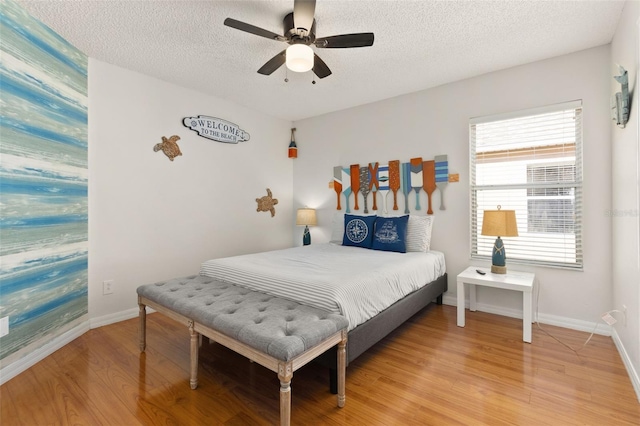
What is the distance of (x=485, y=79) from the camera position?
125 inches

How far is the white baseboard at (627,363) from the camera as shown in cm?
175

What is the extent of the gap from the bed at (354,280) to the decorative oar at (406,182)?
0.50 metres

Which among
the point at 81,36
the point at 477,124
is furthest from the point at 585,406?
the point at 81,36

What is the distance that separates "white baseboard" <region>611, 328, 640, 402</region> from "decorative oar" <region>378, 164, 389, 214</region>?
237 centimetres

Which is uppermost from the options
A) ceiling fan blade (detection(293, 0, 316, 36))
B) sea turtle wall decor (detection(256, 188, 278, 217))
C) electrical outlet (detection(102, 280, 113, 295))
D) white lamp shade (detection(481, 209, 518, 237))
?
→ ceiling fan blade (detection(293, 0, 316, 36))

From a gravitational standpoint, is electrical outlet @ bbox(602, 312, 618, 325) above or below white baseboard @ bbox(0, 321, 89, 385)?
above

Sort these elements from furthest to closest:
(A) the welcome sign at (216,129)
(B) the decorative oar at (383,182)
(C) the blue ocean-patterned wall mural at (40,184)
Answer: (B) the decorative oar at (383,182) < (A) the welcome sign at (216,129) < (C) the blue ocean-patterned wall mural at (40,184)

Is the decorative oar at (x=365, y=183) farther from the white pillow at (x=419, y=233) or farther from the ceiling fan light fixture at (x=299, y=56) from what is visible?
the ceiling fan light fixture at (x=299, y=56)

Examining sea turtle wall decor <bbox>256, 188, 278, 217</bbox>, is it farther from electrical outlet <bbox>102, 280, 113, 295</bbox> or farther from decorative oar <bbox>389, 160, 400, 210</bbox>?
electrical outlet <bbox>102, 280, 113, 295</bbox>

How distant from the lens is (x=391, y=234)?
3326mm

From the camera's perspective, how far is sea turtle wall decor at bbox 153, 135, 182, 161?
3260 mm

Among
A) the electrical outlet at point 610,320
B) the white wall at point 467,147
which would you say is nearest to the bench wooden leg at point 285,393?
the electrical outlet at point 610,320

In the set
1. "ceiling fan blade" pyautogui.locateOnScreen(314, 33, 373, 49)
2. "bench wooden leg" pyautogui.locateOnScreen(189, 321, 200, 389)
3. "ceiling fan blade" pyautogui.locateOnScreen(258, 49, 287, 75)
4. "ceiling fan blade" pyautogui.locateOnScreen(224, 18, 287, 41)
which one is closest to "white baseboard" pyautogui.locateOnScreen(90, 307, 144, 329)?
"bench wooden leg" pyautogui.locateOnScreen(189, 321, 200, 389)

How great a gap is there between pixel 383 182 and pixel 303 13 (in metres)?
2.41
